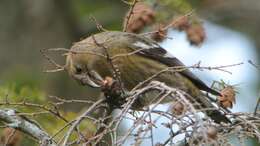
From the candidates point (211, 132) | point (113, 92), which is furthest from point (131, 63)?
point (211, 132)

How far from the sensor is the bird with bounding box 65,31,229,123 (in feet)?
15.4

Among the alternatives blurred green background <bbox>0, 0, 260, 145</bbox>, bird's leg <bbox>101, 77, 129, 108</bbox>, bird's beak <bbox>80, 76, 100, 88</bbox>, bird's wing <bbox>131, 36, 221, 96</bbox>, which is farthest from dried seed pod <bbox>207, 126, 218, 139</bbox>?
blurred green background <bbox>0, 0, 260, 145</bbox>

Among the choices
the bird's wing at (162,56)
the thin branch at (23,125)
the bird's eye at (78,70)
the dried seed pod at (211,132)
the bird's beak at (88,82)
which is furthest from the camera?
the bird's wing at (162,56)

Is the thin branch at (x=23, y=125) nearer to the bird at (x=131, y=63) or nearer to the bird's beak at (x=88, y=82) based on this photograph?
the bird's beak at (x=88, y=82)

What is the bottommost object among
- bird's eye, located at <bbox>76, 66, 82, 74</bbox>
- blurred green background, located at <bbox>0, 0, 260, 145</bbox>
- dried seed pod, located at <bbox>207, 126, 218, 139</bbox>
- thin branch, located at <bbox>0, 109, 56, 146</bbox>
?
dried seed pod, located at <bbox>207, 126, 218, 139</bbox>

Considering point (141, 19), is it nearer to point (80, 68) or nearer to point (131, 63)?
point (131, 63)

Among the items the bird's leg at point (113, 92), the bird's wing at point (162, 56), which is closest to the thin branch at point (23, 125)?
the bird's leg at point (113, 92)

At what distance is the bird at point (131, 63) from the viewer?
4.70 m

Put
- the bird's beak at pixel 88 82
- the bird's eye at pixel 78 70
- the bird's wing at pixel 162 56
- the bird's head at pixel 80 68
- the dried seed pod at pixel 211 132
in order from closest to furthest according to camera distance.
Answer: the dried seed pod at pixel 211 132 < the bird's beak at pixel 88 82 < the bird's head at pixel 80 68 < the bird's eye at pixel 78 70 < the bird's wing at pixel 162 56

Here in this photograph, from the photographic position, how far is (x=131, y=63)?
5.26 m

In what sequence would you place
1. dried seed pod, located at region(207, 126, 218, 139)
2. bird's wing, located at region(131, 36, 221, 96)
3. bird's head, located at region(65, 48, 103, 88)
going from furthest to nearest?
1. bird's wing, located at region(131, 36, 221, 96)
2. bird's head, located at region(65, 48, 103, 88)
3. dried seed pod, located at region(207, 126, 218, 139)

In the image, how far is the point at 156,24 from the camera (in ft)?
17.9

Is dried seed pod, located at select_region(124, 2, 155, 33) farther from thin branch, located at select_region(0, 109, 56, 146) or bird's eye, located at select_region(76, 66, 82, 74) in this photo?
thin branch, located at select_region(0, 109, 56, 146)

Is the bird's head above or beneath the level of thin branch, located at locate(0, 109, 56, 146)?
above
